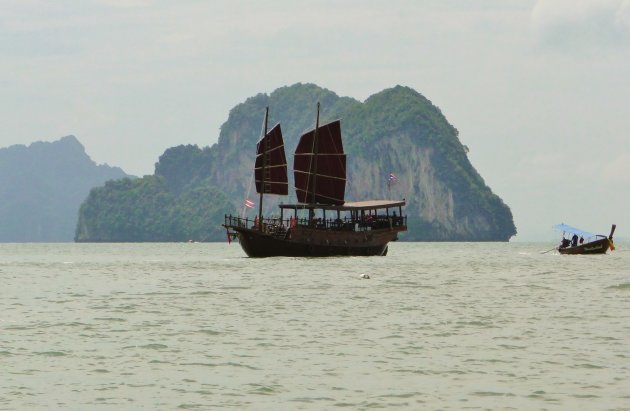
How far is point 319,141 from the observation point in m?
82.4

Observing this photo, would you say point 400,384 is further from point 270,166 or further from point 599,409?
point 270,166

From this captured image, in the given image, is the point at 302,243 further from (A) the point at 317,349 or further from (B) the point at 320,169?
(A) the point at 317,349

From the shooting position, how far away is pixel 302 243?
75.4 metres

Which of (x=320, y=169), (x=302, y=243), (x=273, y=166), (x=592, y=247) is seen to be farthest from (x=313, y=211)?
(x=592, y=247)

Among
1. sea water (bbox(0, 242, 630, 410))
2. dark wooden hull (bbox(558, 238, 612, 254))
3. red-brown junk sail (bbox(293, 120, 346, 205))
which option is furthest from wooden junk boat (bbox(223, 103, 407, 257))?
sea water (bbox(0, 242, 630, 410))

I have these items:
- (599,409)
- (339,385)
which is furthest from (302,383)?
(599,409)

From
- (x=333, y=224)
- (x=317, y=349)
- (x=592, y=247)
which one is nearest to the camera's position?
(x=317, y=349)

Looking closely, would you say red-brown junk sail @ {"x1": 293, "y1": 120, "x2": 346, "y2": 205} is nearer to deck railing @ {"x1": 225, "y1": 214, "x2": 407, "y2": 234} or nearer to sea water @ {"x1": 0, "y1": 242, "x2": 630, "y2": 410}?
deck railing @ {"x1": 225, "y1": 214, "x2": 407, "y2": 234}

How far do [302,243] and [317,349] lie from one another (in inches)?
2126

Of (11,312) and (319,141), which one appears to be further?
(319,141)

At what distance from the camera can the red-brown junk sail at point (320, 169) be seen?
8181 cm

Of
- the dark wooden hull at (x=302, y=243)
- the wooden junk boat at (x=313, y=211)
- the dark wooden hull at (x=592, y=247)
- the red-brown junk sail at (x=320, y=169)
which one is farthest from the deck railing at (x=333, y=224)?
the dark wooden hull at (x=592, y=247)

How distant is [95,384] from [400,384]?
4.88 metres

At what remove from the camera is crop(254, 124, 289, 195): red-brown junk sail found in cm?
7925
